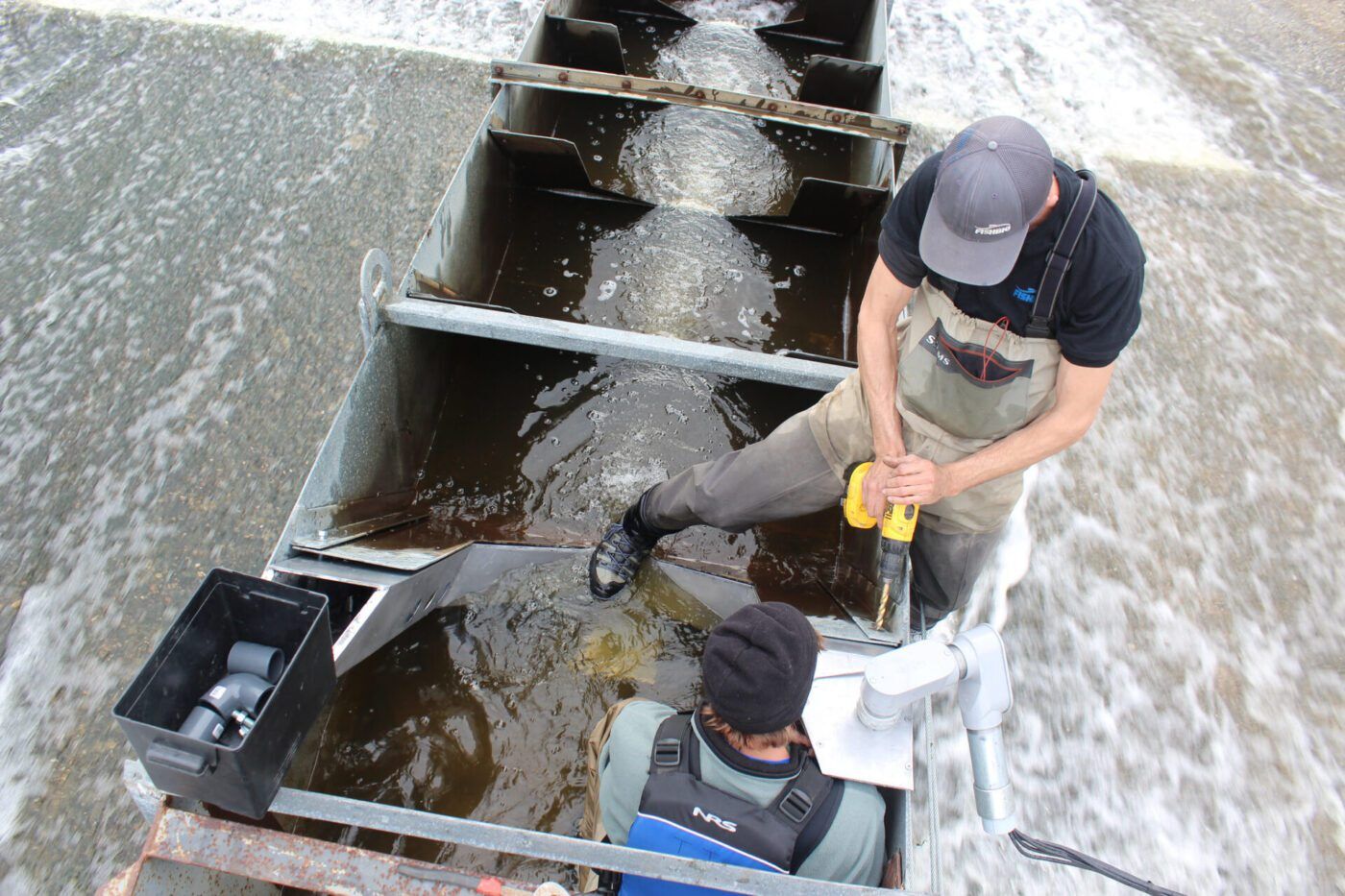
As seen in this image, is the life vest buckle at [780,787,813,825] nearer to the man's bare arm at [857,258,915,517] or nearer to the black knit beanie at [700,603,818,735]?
the black knit beanie at [700,603,818,735]

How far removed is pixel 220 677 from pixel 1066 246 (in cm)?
248

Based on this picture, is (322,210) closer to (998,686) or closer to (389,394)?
(389,394)

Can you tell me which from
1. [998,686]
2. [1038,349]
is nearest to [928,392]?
[1038,349]

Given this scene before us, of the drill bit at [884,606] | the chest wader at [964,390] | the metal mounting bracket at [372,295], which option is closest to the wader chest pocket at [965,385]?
the chest wader at [964,390]

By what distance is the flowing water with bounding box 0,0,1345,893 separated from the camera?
3.52 meters

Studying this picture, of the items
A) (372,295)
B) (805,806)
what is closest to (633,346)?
(372,295)

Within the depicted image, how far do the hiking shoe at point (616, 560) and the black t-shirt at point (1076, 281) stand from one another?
1525mm

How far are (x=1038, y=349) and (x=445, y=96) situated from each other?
557 cm

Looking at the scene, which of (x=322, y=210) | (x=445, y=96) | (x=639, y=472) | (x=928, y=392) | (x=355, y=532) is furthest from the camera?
(x=445, y=96)

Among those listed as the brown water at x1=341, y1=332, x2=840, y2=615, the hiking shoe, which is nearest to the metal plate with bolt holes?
the brown water at x1=341, y1=332, x2=840, y2=615

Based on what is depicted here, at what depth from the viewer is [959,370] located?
2.64m

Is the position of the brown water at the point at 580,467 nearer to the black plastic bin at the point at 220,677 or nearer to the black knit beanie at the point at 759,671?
the black plastic bin at the point at 220,677

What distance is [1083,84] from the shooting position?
7.47m

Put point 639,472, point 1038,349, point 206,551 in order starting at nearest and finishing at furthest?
point 1038,349 → point 639,472 → point 206,551
